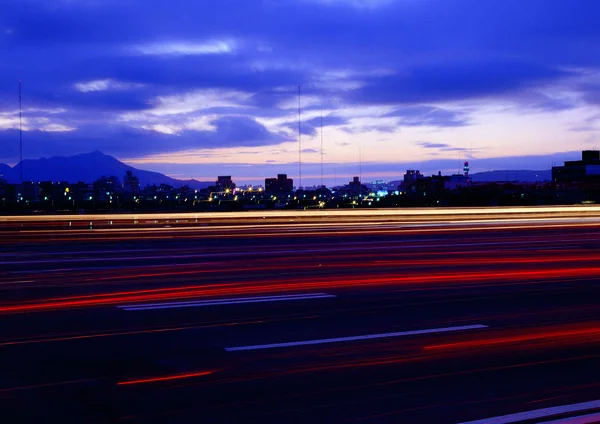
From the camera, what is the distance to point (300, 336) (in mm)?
9398

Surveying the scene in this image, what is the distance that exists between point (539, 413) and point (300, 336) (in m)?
3.82

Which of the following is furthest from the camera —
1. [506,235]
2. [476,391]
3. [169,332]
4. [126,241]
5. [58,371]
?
[506,235]

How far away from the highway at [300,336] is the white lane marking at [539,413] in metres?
0.03

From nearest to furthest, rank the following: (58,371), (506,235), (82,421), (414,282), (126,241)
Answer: (82,421) < (58,371) < (414,282) < (126,241) < (506,235)

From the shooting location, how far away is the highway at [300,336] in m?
6.54

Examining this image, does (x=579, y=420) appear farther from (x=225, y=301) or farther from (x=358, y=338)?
(x=225, y=301)

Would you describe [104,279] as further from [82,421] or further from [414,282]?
[82,421]

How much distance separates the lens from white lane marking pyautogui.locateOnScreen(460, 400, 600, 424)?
609cm

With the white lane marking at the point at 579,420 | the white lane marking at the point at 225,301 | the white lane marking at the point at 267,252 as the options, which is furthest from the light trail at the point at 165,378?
the white lane marking at the point at 267,252

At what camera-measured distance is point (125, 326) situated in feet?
32.8

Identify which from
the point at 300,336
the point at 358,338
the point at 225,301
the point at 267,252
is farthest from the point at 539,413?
the point at 267,252

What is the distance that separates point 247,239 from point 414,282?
1279 cm

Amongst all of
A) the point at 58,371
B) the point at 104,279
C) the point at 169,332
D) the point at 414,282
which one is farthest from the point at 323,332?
the point at 104,279

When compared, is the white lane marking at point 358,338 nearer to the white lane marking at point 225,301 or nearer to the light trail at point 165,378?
the light trail at point 165,378
